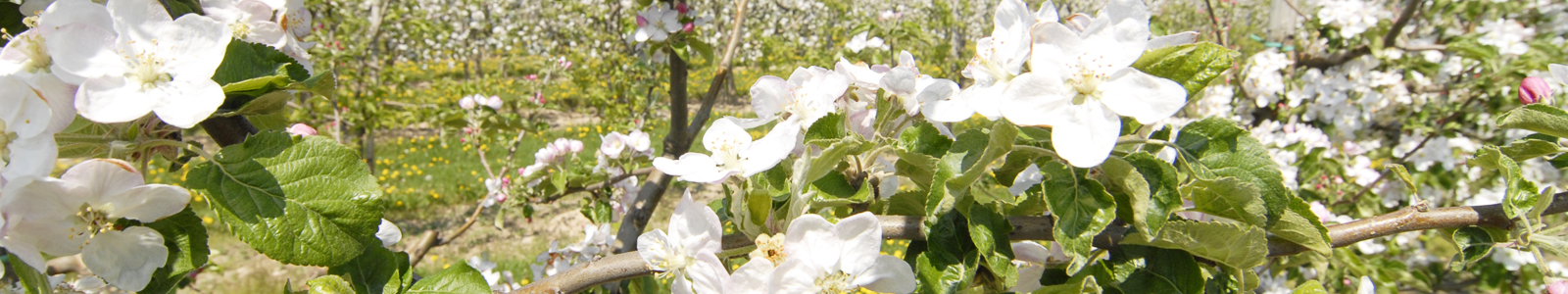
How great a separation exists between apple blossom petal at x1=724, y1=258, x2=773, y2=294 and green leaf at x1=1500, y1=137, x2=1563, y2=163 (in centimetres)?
85

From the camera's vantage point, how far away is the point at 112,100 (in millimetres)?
641

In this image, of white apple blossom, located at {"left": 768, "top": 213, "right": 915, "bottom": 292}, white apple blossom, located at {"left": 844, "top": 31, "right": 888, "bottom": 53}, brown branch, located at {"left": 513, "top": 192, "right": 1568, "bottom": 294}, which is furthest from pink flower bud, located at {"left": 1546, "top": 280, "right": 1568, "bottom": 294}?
white apple blossom, located at {"left": 844, "top": 31, "right": 888, "bottom": 53}

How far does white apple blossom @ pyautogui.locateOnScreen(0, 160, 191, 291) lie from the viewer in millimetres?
591

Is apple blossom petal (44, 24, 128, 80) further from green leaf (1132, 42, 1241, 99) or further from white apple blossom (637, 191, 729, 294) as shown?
green leaf (1132, 42, 1241, 99)

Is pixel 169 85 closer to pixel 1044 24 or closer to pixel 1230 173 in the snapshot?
pixel 1044 24

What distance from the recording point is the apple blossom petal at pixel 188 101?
2.09 feet

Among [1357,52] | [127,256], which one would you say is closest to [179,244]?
[127,256]

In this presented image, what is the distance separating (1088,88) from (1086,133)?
0.04 meters

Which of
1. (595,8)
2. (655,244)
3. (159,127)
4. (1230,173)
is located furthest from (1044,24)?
(595,8)

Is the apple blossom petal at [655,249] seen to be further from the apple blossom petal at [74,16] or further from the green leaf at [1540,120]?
the green leaf at [1540,120]

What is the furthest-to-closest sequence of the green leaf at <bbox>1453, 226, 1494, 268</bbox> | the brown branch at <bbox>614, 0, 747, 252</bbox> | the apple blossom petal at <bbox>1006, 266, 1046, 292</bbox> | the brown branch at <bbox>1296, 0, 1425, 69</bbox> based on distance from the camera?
the brown branch at <bbox>1296, 0, 1425, 69</bbox> < the brown branch at <bbox>614, 0, 747, 252</bbox> < the apple blossom petal at <bbox>1006, 266, 1046, 292</bbox> < the green leaf at <bbox>1453, 226, 1494, 268</bbox>

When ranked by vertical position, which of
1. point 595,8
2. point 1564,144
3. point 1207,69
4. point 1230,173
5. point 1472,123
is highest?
point 1207,69

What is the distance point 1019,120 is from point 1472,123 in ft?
9.77

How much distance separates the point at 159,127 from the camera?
2.48 ft
